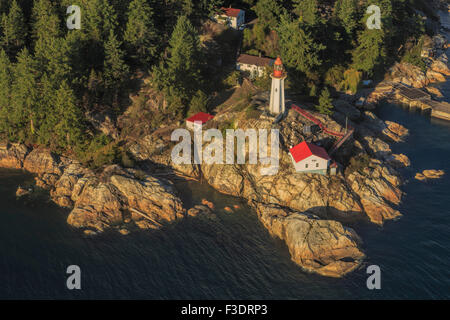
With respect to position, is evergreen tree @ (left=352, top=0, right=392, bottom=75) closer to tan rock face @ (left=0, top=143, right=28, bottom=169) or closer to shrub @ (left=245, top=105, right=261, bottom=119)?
shrub @ (left=245, top=105, right=261, bottom=119)

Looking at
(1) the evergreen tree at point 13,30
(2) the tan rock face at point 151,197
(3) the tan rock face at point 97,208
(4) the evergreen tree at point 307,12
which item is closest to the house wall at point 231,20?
→ (4) the evergreen tree at point 307,12

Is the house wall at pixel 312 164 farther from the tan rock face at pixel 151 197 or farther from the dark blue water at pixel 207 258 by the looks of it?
the tan rock face at pixel 151 197

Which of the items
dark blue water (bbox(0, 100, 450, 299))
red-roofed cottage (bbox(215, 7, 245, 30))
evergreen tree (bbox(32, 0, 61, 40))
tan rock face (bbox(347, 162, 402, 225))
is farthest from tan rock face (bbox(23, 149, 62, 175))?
tan rock face (bbox(347, 162, 402, 225))

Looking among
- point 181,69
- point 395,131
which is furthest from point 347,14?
point 181,69

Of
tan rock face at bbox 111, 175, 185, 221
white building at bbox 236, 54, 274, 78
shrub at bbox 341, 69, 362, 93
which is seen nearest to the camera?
tan rock face at bbox 111, 175, 185, 221

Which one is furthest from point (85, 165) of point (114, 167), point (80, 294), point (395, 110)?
point (395, 110)

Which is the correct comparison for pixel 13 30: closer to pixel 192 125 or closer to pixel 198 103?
pixel 198 103

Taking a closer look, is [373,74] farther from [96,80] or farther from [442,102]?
[96,80]
